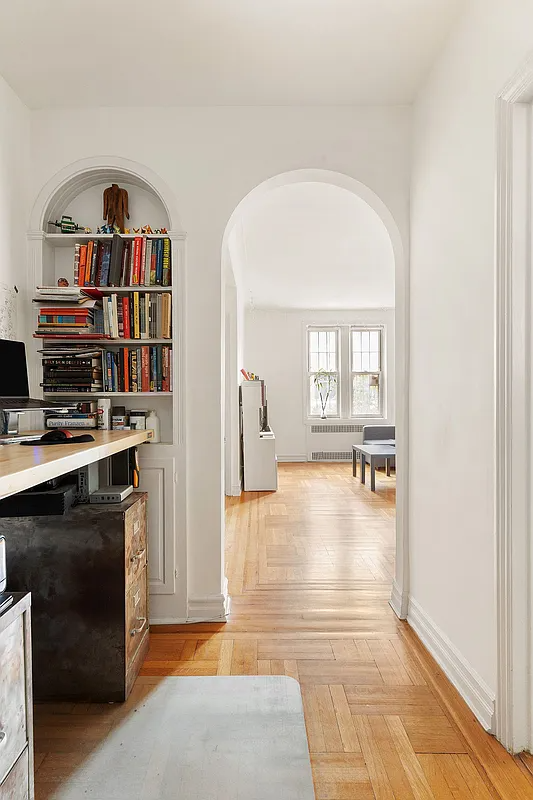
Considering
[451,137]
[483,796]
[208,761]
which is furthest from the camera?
[451,137]

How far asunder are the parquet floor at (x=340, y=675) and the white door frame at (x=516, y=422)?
23 cm

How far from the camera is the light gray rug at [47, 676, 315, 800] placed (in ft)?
5.47

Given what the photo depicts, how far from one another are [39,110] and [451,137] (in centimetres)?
220

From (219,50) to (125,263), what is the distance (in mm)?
1150

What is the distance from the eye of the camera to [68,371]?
2932 millimetres

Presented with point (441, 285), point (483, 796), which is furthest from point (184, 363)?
point (483, 796)

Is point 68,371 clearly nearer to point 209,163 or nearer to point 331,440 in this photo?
point 209,163

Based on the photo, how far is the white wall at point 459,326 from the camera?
1978 millimetres

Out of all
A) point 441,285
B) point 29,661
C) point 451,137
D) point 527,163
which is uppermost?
point 451,137

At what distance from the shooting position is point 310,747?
188 centimetres

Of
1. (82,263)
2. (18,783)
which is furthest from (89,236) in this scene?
(18,783)

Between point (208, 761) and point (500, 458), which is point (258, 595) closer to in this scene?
point (208, 761)

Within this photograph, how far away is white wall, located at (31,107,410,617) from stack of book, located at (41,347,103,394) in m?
0.54

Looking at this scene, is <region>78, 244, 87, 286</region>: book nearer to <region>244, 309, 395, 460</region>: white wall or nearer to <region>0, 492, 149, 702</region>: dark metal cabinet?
<region>0, 492, 149, 702</region>: dark metal cabinet
